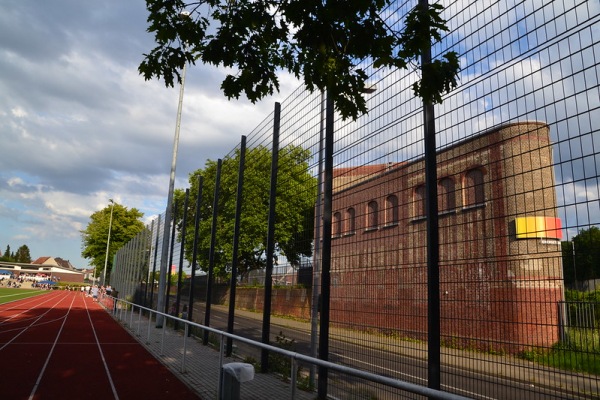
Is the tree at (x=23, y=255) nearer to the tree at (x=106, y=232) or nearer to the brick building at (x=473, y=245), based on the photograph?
the tree at (x=106, y=232)

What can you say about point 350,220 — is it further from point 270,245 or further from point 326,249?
point 270,245

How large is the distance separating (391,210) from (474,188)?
126 centimetres

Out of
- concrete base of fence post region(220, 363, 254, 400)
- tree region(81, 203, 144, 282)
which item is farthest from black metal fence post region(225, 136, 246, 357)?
tree region(81, 203, 144, 282)

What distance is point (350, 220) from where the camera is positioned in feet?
21.6

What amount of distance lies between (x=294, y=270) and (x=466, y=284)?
4637 millimetres

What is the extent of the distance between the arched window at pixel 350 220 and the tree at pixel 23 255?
186 meters

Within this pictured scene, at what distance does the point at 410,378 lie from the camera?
211 inches

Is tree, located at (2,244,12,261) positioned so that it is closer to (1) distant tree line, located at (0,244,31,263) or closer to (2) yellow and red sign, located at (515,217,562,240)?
(1) distant tree line, located at (0,244,31,263)

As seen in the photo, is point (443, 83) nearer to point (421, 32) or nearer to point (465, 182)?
point (421, 32)

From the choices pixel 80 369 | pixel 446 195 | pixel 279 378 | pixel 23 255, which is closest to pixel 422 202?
pixel 446 195

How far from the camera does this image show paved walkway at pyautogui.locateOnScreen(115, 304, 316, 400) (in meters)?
7.01

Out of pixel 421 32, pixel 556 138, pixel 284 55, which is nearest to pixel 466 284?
pixel 556 138

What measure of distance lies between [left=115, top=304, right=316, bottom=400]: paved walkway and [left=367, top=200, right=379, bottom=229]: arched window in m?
2.12

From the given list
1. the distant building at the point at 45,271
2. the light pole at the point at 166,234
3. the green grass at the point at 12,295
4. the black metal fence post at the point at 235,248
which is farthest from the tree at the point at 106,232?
the distant building at the point at 45,271
